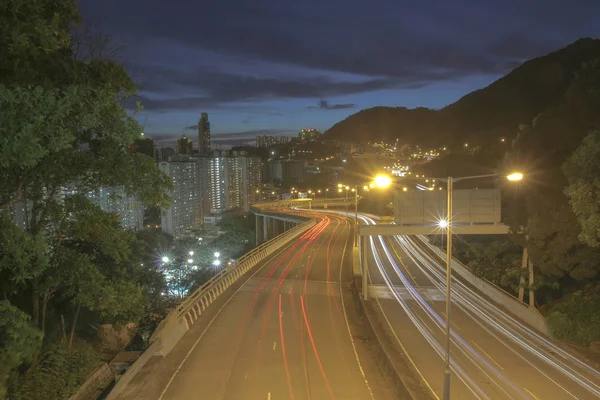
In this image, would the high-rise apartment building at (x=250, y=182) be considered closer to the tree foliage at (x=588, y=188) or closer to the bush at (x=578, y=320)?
the bush at (x=578, y=320)

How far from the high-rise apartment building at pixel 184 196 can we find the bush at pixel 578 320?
79200 mm

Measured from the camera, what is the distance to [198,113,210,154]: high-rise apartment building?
18375cm

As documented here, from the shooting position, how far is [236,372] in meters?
13.3

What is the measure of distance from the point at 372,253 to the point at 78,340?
26.3 metres

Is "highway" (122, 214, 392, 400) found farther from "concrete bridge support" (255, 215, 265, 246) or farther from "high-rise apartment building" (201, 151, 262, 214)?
"high-rise apartment building" (201, 151, 262, 214)

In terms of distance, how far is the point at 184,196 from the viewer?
104375mm

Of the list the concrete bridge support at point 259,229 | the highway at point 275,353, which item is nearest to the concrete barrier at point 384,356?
the highway at point 275,353

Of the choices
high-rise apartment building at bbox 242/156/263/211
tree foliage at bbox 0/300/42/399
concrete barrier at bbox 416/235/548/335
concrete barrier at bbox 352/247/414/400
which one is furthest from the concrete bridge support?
tree foliage at bbox 0/300/42/399

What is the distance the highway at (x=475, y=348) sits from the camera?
1333cm

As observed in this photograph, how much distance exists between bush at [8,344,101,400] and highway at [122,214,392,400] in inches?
53.1

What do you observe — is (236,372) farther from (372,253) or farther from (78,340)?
(372,253)

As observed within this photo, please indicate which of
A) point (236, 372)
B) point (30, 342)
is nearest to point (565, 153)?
point (236, 372)

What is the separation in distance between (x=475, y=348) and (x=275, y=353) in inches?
280

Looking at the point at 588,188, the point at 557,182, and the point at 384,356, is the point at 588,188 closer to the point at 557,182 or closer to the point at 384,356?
the point at 557,182
